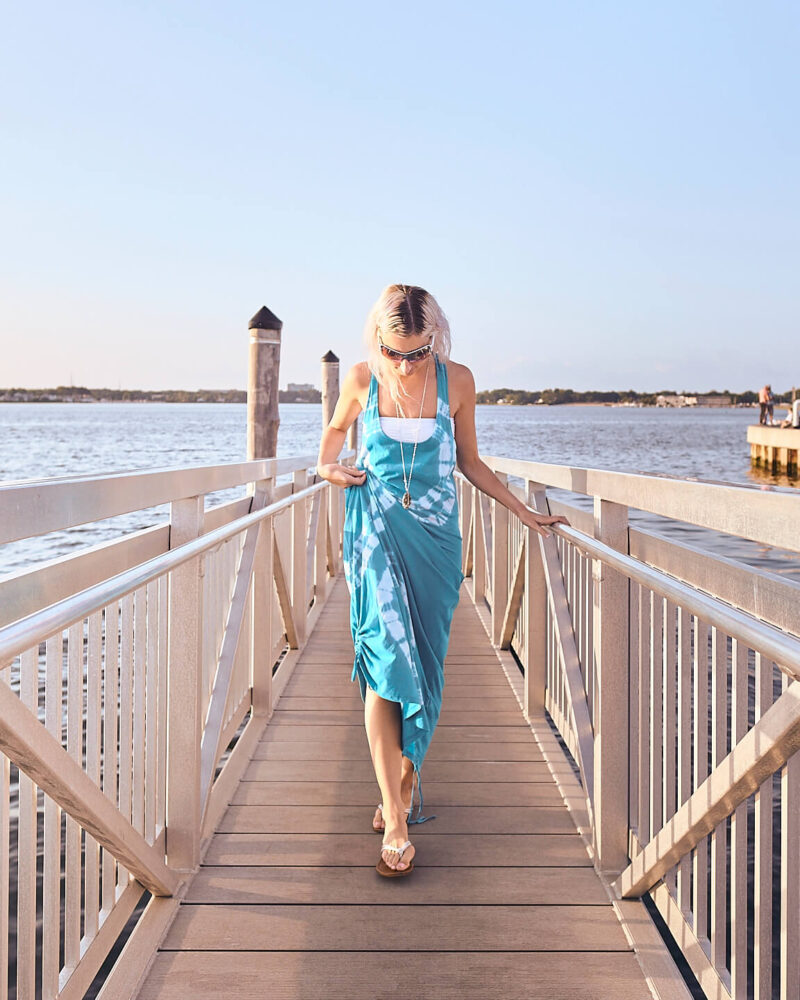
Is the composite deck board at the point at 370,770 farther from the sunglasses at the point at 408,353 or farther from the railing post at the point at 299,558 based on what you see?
the railing post at the point at 299,558

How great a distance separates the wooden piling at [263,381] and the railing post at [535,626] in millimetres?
3026

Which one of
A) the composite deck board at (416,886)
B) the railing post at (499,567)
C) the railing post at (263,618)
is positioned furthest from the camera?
the railing post at (499,567)

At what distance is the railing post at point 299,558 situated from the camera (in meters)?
4.67

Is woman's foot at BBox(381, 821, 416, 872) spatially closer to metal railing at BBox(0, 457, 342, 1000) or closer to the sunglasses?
metal railing at BBox(0, 457, 342, 1000)

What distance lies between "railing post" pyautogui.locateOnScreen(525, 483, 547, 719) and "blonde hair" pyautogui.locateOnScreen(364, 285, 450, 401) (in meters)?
1.19

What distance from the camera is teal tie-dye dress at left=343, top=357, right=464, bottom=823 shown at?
2.43 meters

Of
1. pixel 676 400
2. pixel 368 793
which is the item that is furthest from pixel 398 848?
pixel 676 400

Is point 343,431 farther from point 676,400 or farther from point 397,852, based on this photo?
point 676,400

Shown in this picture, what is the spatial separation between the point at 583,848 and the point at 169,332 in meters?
64.5

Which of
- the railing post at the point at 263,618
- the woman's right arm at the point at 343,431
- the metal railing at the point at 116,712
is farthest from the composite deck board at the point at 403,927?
the railing post at the point at 263,618

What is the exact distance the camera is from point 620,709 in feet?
7.43

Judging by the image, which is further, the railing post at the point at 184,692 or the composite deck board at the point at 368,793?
the composite deck board at the point at 368,793

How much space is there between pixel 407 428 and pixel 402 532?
30cm

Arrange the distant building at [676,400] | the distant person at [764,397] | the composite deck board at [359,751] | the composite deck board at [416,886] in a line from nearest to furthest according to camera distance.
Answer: the composite deck board at [416,886] → the composite deck board at [359,751] → the distant person at [764,397] → the distant building at [676,400]
